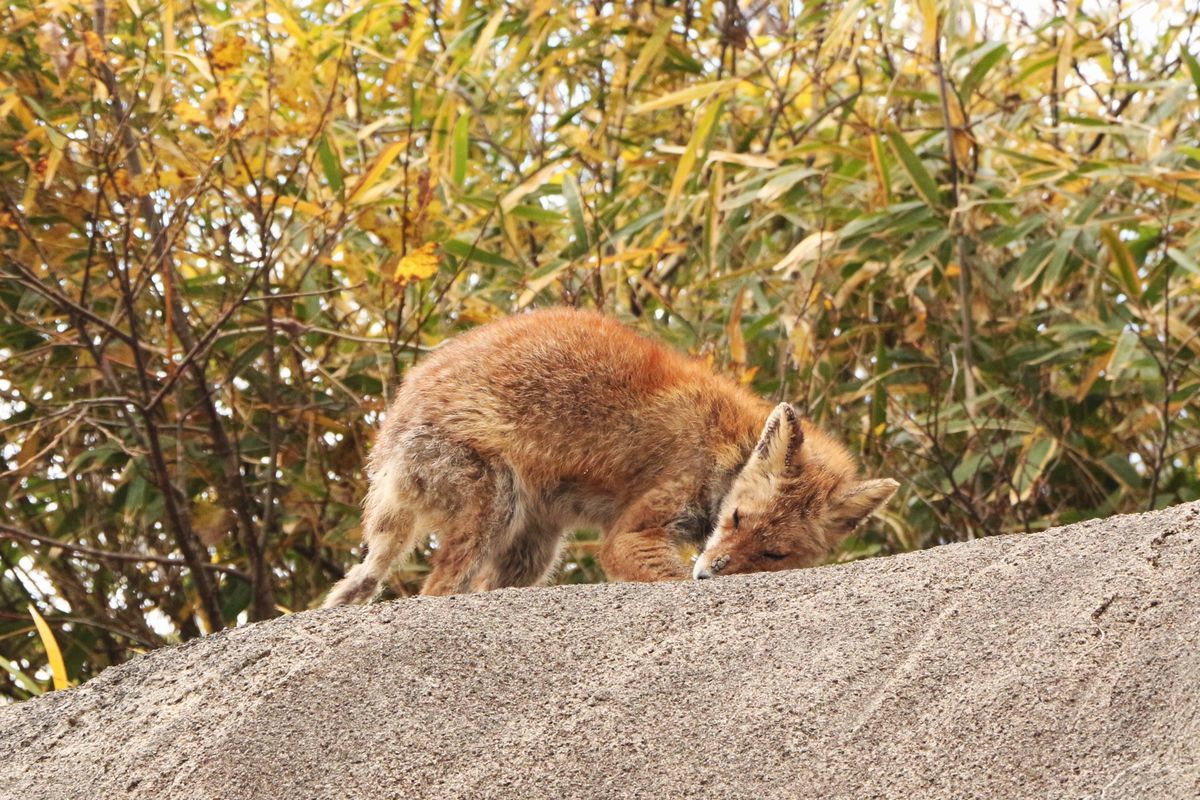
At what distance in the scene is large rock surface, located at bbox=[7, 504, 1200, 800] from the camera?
3182 mm

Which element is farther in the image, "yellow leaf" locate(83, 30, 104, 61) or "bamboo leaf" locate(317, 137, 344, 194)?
"bamboo leaf" locate(317, 137, 344, 194)

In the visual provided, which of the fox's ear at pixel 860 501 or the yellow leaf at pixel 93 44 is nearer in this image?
the fox's ear at pixel 860 501

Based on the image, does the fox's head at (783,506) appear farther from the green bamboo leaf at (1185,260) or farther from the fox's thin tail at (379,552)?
the green bamboo leaf at (1185,260)

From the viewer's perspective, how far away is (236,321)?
7.39m

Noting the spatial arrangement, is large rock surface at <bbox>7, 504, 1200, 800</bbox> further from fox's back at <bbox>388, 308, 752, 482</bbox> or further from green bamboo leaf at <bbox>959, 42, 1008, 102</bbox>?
green bamboo leaf at <bbox>959, 42, 1008, 102</bbox>

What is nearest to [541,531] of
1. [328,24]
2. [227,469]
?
[227,469]

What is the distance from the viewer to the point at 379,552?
18.1ft

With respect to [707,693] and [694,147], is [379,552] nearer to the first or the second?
[707,693]

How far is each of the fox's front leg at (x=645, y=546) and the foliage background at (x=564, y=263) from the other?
1447 millimetres

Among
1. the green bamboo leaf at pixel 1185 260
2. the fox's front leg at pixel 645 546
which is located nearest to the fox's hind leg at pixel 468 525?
the fox's front leg at pixel 645 546

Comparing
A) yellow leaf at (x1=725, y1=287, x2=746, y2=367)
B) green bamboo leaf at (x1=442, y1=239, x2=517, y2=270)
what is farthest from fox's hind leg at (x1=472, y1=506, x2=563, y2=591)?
green bamboo leaf at (x1=442, y1=239, x2=517, y2=270)

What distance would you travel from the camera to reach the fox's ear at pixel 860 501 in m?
5.97

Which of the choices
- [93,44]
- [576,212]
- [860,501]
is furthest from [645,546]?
[93,44]

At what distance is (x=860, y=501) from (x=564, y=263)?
1936 mm
